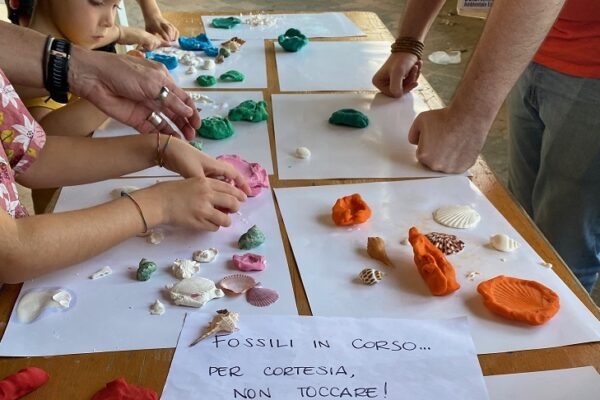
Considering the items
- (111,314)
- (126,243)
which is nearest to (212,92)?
(126,243)

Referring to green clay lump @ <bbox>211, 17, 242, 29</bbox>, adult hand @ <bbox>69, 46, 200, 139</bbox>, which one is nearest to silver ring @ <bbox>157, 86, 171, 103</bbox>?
adult hand @ <bbox>69, 46, 200, 139</bbox>

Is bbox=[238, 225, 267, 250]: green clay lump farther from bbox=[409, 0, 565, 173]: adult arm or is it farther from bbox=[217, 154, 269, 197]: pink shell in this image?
bbox=[409, 0, 565, 173]: adult arm

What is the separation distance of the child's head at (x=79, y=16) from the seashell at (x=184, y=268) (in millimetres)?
682

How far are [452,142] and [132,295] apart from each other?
557 millimetres

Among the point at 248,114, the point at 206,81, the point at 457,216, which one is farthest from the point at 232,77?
the point at 457,216

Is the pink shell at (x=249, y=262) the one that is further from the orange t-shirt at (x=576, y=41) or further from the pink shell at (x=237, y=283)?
the orange t-shirt at (x=576, y=41)

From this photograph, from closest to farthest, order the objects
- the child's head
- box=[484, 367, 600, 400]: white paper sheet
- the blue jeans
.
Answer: box=[484, 367, 600, 400]: white paper sheet < the blue jeans < the child's head

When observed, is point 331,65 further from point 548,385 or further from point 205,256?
point 548,385

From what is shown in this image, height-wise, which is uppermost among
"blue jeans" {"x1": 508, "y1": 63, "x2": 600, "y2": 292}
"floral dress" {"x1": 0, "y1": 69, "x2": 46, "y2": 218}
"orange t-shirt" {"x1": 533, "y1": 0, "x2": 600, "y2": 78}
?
"orange t-shirt" {"x1": 533, "y1": 0, "x2": 600, "y2": 78}

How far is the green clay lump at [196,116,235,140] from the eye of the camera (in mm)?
1068

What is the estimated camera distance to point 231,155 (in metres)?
1.02

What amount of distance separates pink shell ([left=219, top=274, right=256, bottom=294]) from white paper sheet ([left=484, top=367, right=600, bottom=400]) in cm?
29

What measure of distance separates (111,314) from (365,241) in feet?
1.10

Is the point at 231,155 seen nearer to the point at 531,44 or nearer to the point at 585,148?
the point at 531,44
